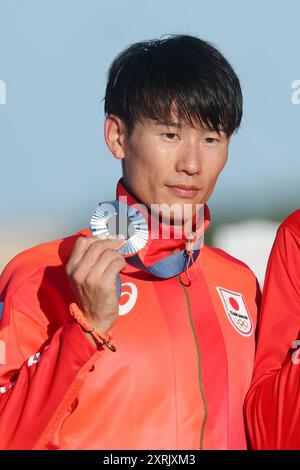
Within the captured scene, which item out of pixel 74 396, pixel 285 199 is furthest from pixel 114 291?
pixel 285 199

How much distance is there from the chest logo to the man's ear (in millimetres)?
438

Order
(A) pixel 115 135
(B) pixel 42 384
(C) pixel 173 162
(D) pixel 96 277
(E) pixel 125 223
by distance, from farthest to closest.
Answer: (A) pixel 115 135
(C) pixel 173 162
(E) pixel 125 223
(B) pixel 42 384
(D) pixel 96 277

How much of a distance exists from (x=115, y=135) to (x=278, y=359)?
36.2 inches

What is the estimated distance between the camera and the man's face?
3.30 meters

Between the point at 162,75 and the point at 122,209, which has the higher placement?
the point at 162,75

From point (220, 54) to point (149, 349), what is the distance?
1.04 metres

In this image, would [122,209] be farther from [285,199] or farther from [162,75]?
[285,199]

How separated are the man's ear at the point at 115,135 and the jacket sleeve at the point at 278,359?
2.02 ft

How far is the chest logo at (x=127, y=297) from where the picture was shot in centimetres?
331

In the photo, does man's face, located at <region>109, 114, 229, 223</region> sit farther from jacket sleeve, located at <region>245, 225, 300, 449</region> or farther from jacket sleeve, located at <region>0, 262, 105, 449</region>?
jacket sleeve, located at <region>0, 262, 105, 449</region>

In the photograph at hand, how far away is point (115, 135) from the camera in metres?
3.49

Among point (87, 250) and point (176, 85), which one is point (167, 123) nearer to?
point (176, 85)

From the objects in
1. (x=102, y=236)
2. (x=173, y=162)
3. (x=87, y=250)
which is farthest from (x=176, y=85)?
(x=87, y=250)
